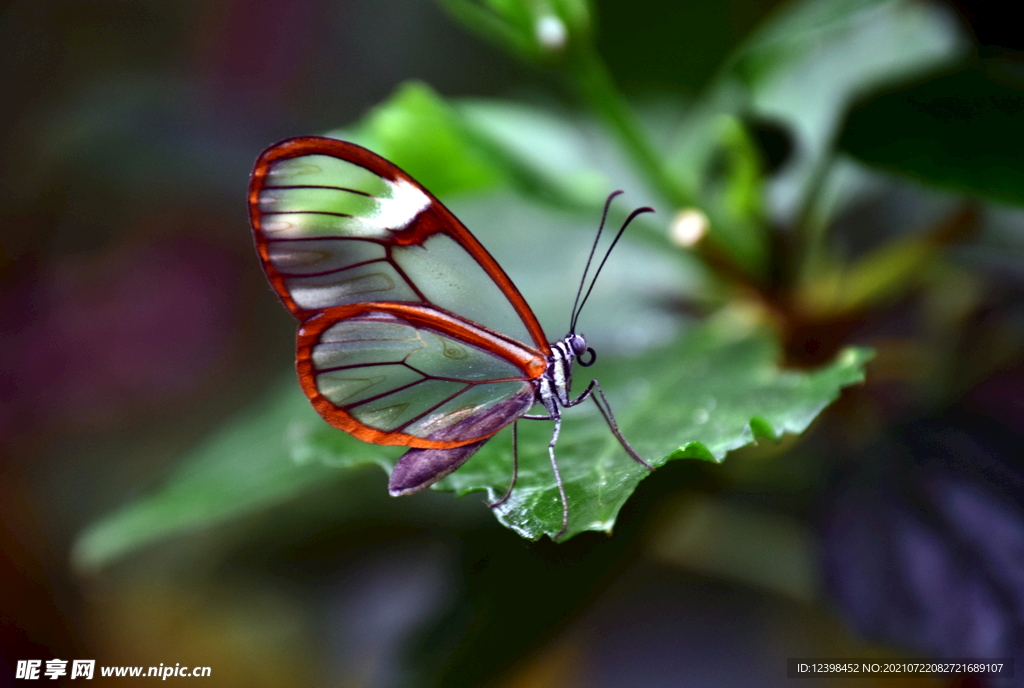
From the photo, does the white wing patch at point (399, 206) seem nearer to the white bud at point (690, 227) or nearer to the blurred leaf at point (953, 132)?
the white bud at point (690, 227)

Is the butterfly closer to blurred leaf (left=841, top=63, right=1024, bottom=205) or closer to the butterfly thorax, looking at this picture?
the butterfly thorax

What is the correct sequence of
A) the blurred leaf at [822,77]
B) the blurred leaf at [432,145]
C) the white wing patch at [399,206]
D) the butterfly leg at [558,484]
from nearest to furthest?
the butterfly leg at [558,484]
the white wing patch at [399,206]
the blurred leaf at [432,145]
the blurred leaf at [822,77]

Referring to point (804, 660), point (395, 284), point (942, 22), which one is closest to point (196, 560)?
point (395, 284)

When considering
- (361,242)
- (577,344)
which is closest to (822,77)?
(577,344)

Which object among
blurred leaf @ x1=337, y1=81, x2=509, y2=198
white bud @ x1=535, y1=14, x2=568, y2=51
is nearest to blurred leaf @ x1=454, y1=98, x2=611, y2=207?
blurred leaf @ x1=337, y1=81, x2=509, y2=198

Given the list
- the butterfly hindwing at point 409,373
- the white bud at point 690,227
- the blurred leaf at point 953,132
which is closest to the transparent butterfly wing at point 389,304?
the butterfly hindwing at point 409,373

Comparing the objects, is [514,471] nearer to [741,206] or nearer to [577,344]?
[577,344]

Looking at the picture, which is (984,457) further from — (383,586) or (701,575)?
(383,586)
